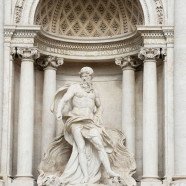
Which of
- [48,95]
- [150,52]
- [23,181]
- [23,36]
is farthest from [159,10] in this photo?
[23,181]

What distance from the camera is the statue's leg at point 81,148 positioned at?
22.6 m

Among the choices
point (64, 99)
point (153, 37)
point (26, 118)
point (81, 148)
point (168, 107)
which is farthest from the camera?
point (153, 37)

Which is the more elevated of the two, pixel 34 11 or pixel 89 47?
pixel 34 11

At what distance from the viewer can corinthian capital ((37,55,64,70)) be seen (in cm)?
2448

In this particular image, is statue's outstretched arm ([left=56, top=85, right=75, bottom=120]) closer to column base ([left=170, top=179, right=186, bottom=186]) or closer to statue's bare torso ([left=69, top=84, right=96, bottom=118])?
statue's bare torso ([left=69, top=84, right=96, bottom=118])

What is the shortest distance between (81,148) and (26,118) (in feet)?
6.22

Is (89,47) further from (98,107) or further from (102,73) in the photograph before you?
(98,107)

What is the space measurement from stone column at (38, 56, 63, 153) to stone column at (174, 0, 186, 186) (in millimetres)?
3939

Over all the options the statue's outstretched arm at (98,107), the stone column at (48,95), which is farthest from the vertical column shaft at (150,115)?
the stone column at (48,95)

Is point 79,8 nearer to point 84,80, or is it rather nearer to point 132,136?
point 84,80

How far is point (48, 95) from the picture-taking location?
2444cm

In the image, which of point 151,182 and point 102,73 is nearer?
point 151,182

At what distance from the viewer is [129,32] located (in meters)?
24.6

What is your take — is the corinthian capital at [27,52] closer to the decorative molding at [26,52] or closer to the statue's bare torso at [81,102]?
the decorative molding at [26,52]
